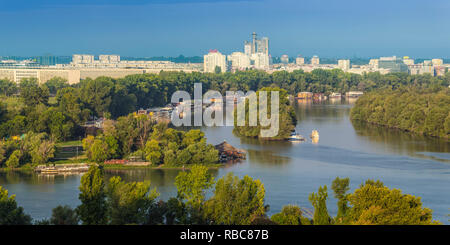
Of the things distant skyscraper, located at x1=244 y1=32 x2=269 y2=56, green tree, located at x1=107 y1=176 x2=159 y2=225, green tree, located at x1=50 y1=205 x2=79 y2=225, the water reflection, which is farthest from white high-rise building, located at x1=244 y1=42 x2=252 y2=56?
green tree, located at x1=50 y1=205 x2=79 y2=225

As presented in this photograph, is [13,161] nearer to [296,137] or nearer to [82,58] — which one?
[296,137]

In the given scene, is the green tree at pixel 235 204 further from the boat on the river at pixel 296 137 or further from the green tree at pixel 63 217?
the boat on the river at pixel 296 137

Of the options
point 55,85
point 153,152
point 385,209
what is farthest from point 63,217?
point 55,85

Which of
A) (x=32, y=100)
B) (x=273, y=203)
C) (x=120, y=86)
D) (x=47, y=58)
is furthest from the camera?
(x=47, y=58)

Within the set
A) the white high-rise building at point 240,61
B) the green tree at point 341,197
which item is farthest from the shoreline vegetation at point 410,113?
the white high-rise building at point 240,61

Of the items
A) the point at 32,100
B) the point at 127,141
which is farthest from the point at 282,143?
the point at 32,100

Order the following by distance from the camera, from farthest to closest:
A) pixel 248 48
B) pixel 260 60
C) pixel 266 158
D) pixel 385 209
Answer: pixel 248 48, pixel 260 60, pixel 266 158, pixel 385 209

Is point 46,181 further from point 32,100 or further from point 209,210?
point 32,100
